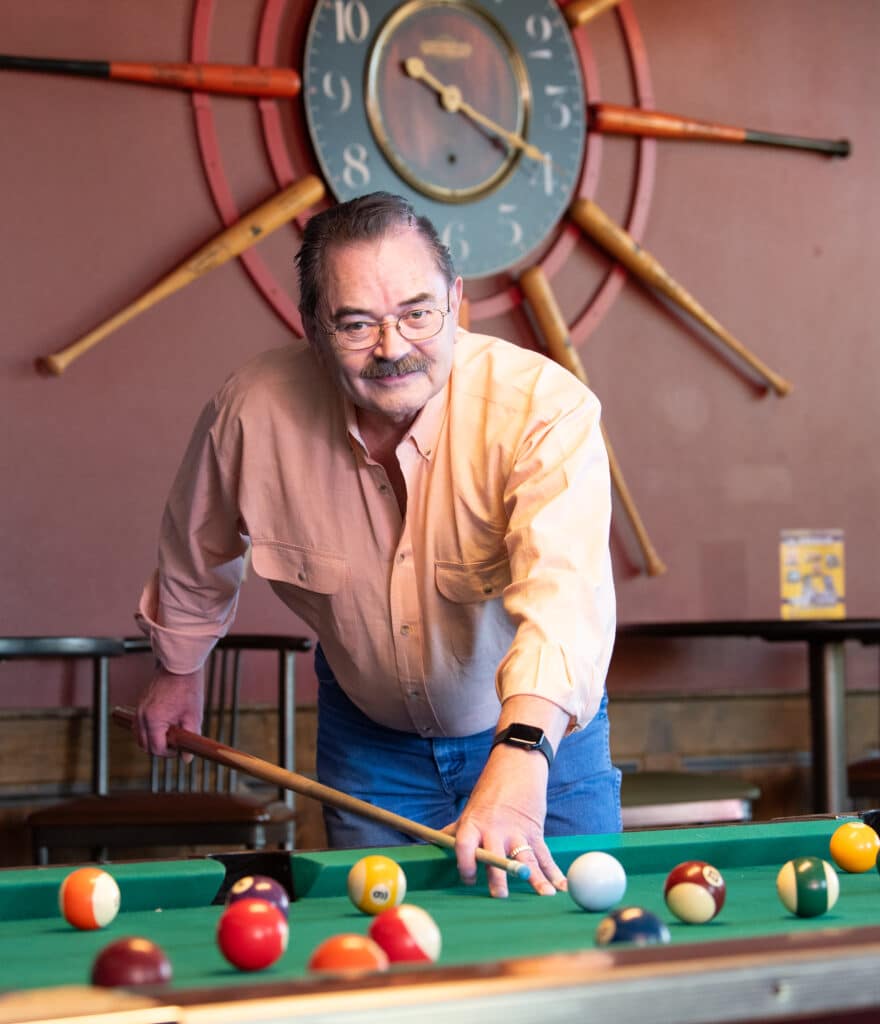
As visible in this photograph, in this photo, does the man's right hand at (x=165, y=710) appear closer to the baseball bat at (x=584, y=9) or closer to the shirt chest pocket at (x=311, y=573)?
the shirt chest pocket at (x=311, y=573)

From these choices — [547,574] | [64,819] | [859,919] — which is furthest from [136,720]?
[859,919]

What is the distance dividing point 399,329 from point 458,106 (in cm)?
189

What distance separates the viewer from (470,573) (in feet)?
6.36

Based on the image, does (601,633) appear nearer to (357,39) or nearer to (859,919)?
(859,919)

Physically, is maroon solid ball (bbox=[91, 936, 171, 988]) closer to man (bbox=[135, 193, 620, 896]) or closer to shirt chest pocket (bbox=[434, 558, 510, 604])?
man (bbox=[135, 193, 620, 896])

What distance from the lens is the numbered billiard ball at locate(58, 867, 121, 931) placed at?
49.5 inches

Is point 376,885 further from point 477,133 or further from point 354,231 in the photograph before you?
point 477,133

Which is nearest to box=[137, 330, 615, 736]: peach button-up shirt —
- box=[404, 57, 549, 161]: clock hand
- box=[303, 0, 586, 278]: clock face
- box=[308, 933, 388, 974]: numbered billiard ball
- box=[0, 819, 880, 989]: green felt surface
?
box=[0, 819, 880, 989]: green felt surface

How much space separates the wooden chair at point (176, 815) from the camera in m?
2.74

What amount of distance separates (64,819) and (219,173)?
1538mm

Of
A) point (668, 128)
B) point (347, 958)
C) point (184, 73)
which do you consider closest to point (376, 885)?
point (347, 958)

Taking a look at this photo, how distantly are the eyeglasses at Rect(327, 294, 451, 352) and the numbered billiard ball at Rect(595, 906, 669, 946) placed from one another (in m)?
0.98

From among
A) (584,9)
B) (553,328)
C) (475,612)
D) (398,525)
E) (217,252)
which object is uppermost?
(584,9)

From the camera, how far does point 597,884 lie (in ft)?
4.19
